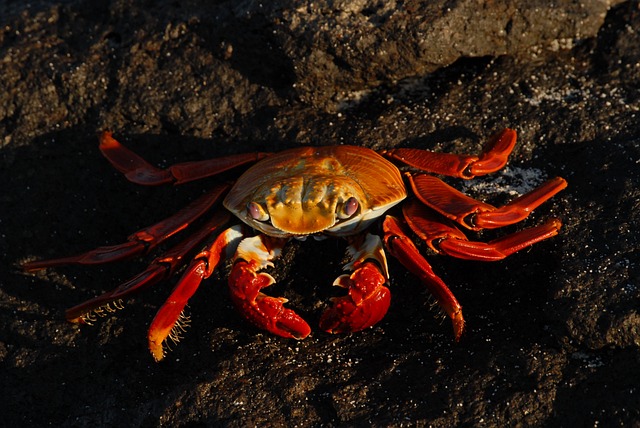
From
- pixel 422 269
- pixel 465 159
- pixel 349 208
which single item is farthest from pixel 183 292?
pixel 465 159

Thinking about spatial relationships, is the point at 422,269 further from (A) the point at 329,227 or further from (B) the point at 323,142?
(B) the point at 323,142

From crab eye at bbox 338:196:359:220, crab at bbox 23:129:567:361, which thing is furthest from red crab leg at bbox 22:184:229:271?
crab eye at bbox 338:196:359:220

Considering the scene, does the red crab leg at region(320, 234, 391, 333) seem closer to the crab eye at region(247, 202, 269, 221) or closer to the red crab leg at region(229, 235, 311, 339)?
the red crab leg at region(229, 235, 311, 339)

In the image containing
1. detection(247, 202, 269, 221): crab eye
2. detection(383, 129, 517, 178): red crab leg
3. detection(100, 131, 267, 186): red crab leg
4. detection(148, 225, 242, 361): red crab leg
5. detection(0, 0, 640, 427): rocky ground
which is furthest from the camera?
detection(100, 131, 267, 186): red crab leg

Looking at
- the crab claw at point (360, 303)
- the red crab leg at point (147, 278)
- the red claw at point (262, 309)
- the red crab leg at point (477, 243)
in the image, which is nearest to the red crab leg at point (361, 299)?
the crab claw at point (360, 303)

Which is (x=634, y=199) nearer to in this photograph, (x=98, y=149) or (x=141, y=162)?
(x=141, y=162)
